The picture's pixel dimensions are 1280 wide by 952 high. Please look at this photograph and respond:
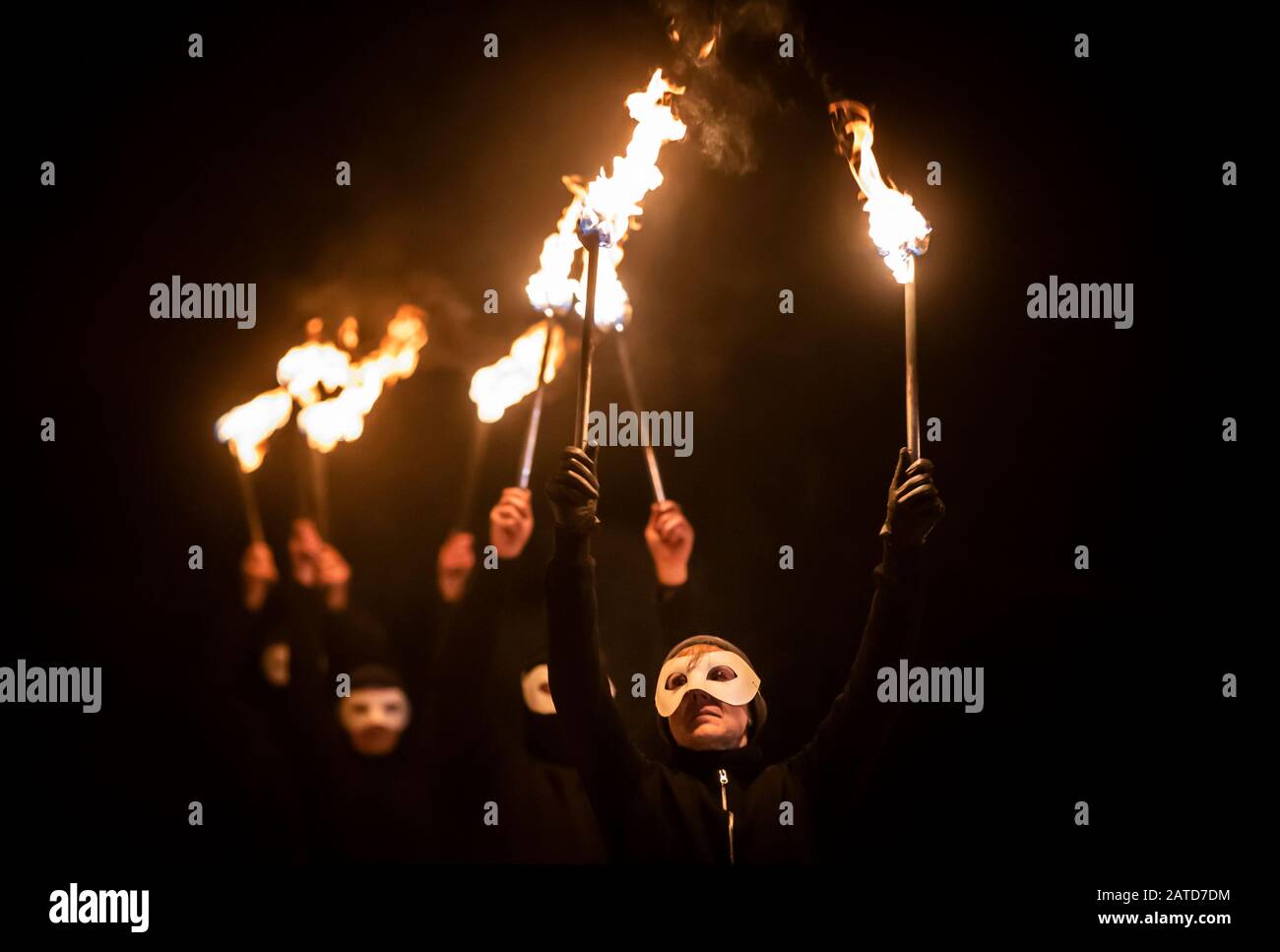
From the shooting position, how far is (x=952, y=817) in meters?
4.25

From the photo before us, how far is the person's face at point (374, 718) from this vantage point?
4336 mm

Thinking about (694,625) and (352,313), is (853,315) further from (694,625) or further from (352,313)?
(352,313)

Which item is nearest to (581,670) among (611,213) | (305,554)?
(611,213)

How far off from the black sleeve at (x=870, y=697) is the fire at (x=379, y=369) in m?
2.23

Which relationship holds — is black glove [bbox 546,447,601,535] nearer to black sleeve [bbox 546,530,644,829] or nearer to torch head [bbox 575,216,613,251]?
black sleeve [bbox 546,530,644,829]

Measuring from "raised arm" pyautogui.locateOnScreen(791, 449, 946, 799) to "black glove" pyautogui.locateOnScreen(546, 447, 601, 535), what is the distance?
0.92 m

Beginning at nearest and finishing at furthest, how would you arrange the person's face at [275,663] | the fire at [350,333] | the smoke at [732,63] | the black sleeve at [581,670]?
1. the black sleeve at [581,670]
2. the person's face at [275,663]
3. the smoke at [732,63]
4. the fire at [350,333]

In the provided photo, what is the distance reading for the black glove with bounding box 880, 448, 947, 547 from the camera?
11.8 feet

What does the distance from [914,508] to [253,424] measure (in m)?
2.61

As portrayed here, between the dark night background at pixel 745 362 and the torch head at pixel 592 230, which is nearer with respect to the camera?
the torch head at pixel 592 230

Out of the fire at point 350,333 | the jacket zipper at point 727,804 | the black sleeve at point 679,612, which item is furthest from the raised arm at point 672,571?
the fire at point 350,333

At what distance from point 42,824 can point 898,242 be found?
3.65 m

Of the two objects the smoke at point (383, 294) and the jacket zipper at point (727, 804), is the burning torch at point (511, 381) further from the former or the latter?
the jacket zipper at point (727, 804)
